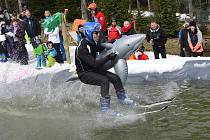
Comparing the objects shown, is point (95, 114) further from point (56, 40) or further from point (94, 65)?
point (56, 40)

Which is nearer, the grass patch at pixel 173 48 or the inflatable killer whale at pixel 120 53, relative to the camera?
the inflatable killer whale at pixel 120 53

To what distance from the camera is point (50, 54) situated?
1342 cm

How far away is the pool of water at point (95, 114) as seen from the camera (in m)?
7.02

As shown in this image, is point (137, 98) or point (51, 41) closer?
point (137, 98)

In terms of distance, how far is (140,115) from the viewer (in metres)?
7.94

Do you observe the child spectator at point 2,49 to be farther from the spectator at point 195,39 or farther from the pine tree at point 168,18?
the pine tree at point 168,18


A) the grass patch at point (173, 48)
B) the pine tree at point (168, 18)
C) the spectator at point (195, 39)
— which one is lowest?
the grass patch at point (173, 48)

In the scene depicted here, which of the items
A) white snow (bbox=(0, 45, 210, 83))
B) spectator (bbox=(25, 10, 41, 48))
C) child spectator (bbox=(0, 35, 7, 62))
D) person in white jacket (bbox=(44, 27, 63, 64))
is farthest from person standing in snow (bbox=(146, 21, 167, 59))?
child spectator (bbox=(0, 35, 7, 62))

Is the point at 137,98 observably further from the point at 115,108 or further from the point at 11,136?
the point at 11,136

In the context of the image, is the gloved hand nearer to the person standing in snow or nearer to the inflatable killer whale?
the inflatable killer whale

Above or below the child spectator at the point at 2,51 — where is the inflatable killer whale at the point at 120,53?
above

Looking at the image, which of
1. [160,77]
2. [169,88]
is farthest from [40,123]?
[160,77]

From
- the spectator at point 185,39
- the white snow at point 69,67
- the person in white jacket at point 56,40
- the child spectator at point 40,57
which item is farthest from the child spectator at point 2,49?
the spectator at point 185,39

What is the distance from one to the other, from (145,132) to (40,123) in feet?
7.42
